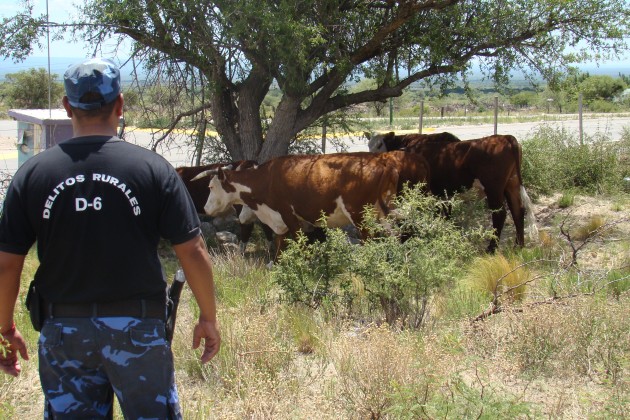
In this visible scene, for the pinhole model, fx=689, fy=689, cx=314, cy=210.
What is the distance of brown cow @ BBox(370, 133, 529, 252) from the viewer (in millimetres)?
10547

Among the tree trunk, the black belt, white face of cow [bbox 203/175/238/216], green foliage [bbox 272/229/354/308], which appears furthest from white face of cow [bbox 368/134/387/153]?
the black belt

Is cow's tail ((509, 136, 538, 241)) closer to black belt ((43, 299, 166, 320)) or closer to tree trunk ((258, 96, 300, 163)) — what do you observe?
tree trunk ((258, 96, 300, 163))

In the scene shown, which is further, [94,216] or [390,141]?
[390,141]

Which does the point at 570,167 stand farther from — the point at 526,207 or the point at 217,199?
the point at 217,199

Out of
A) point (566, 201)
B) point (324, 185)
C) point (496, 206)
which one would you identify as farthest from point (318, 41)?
point (566, 201)

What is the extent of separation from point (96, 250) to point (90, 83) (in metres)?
0.74

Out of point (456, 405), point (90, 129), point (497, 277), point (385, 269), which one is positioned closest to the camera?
point (90, 129)

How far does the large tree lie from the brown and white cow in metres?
1.38

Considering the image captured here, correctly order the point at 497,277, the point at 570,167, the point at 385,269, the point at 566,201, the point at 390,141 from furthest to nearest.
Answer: the point at 570,167, the point at 390,141, the point at 566,201, the point at 497,277, the point at 385,269

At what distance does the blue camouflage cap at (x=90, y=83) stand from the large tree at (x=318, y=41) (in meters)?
5.82

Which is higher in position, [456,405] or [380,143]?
[380,143]

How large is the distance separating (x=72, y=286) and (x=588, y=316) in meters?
4.08

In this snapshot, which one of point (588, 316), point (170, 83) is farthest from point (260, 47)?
point (588, 316)

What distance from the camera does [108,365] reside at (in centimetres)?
299
